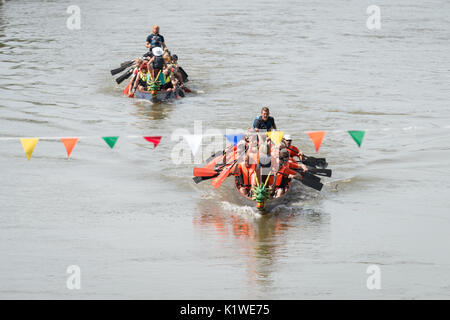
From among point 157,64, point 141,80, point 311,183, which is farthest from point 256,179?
point 141,80

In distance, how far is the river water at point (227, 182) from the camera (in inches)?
535

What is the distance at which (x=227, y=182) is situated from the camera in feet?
61.6

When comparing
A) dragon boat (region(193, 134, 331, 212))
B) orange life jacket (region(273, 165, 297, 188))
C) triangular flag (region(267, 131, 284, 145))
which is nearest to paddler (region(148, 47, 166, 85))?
dragon boat (region(193, 134, 331, 212))

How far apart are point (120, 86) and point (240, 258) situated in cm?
Answer: 1659

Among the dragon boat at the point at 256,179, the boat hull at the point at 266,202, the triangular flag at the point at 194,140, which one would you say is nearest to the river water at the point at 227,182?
the boat hull at the point at 266,202

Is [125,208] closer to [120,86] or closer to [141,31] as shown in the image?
[120,86]

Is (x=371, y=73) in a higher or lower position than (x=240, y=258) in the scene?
higher

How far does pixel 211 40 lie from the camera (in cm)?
3838

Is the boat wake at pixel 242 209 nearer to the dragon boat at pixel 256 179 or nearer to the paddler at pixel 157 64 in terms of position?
the dragon boat at pixel 256 179

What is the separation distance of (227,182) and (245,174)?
2.13 meters

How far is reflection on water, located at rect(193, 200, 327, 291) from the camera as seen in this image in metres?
13.9

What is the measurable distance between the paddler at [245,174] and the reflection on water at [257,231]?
44cm

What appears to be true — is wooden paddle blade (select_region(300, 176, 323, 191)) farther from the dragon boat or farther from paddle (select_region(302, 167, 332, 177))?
paddle (select_region(302, 167, 332, 177))

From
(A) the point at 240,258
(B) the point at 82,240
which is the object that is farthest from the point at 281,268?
(B) the point at 82,240
